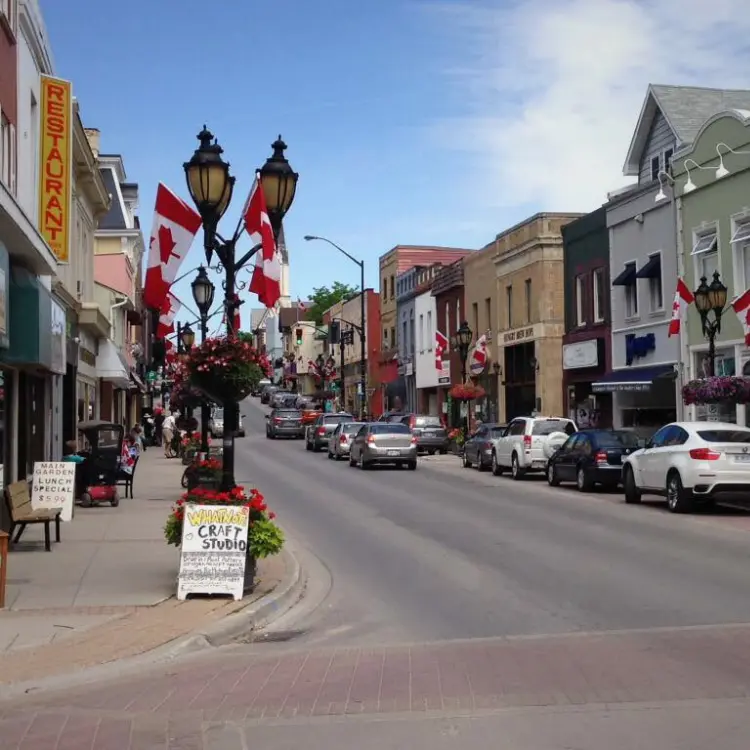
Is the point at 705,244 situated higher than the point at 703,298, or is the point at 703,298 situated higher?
the point at 705,244

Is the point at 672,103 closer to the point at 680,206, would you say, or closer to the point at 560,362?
the point at 680,206

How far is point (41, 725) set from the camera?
6.68 metres

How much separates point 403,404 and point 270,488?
3750 centimetres

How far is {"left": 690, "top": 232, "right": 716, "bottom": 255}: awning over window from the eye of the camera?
29.0 metres

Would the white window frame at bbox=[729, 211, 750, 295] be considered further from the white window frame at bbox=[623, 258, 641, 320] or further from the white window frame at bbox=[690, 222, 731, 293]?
the white window frame at bbox=[623, 258, 641, 320]

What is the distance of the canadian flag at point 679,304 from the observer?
27.2 metres

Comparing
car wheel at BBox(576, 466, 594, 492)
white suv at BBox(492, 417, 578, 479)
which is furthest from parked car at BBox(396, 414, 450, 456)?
car wheel at BBox(576, 466, 594, 492)

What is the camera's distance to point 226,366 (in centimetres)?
1203

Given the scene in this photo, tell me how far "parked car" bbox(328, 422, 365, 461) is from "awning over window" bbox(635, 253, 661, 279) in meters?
11.5

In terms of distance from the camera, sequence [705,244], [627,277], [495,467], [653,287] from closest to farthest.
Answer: [705,244] → [495,467] → [653,287] → [627,277]

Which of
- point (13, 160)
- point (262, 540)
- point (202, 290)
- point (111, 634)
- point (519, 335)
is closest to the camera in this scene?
point (111, 634)

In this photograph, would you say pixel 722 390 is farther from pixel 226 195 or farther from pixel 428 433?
pixel 428 433

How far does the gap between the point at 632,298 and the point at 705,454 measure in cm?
1626

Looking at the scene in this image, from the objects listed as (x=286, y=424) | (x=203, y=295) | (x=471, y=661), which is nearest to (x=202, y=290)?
(x=203, y=295)
